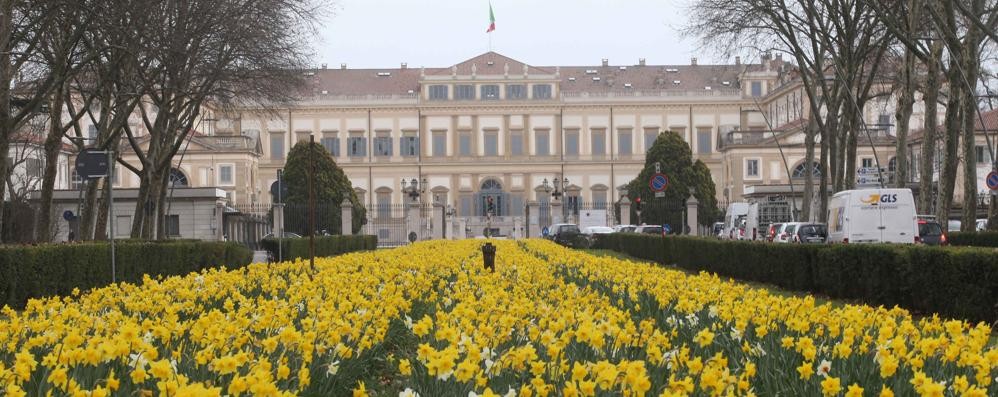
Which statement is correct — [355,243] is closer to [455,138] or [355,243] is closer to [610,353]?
[610,353]

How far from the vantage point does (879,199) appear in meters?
26.3

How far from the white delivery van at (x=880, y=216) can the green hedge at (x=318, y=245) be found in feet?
41.0

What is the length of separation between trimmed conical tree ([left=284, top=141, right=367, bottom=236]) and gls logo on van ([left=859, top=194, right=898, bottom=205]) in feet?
116

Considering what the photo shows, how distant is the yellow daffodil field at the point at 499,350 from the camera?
4.95m

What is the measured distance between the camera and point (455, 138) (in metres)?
95.1

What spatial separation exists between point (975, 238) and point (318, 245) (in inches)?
652

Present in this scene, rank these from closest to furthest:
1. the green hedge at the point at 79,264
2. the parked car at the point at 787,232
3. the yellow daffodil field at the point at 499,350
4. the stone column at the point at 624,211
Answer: the yellow daffodil field at the point at 499,350 → the green hedge at the point at 79,264 → the parked car at the point at 787,232 → the stone column at the point at 624,211

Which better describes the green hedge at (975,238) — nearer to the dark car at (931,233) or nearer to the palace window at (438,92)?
the dark car at (931,233)

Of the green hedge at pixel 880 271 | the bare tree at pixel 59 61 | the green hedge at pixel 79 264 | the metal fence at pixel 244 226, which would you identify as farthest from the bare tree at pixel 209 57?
the metal fence at pixel 244 226

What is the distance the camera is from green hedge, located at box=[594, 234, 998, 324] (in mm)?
12242

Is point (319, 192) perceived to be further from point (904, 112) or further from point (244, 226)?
point (904, 112)

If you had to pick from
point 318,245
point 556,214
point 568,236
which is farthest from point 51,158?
point 556,214

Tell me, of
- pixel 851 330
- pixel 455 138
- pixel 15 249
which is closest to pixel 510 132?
pixel 455 138

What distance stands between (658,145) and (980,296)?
61.7 metres
